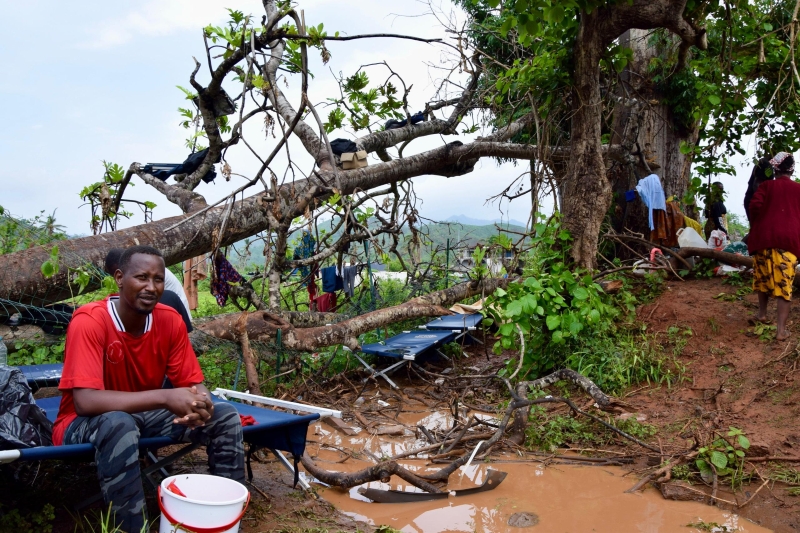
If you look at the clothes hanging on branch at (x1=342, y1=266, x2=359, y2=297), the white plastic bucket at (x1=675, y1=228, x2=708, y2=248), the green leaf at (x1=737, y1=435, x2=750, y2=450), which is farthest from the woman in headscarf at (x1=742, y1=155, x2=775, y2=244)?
the clothes hanging on branch at (x1=342, y1=266, x2=359, y2=297)

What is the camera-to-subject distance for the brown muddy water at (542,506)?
3.08 metres

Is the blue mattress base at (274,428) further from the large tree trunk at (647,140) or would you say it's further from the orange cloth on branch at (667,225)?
the large tree trunk at (647,140)

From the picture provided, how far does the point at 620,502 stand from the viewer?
335cm

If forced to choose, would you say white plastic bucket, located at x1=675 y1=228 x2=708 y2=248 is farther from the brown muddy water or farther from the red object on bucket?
the red object on bucket

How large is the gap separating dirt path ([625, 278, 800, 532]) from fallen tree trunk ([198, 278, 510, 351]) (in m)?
1.75

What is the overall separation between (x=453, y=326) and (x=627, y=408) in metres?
2.87

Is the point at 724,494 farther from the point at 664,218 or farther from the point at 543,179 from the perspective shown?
the point at 664,218

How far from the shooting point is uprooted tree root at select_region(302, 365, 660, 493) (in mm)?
3346

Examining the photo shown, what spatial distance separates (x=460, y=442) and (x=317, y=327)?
5.86ft

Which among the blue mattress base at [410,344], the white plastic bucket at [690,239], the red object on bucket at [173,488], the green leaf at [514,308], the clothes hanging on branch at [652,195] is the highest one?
the clothes hanging on branch at [652,195]

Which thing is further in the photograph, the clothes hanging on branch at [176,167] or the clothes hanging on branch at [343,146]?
the clothes hanging on branch at [176,167]

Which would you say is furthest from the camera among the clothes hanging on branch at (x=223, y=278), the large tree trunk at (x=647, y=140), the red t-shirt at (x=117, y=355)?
the large tree trunk at (x=647, y=140)

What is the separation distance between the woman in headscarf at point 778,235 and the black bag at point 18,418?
5.18 metres

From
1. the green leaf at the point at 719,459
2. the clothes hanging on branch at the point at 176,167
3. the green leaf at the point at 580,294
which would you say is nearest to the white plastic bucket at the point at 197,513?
the green leaf at the point at 719,459
